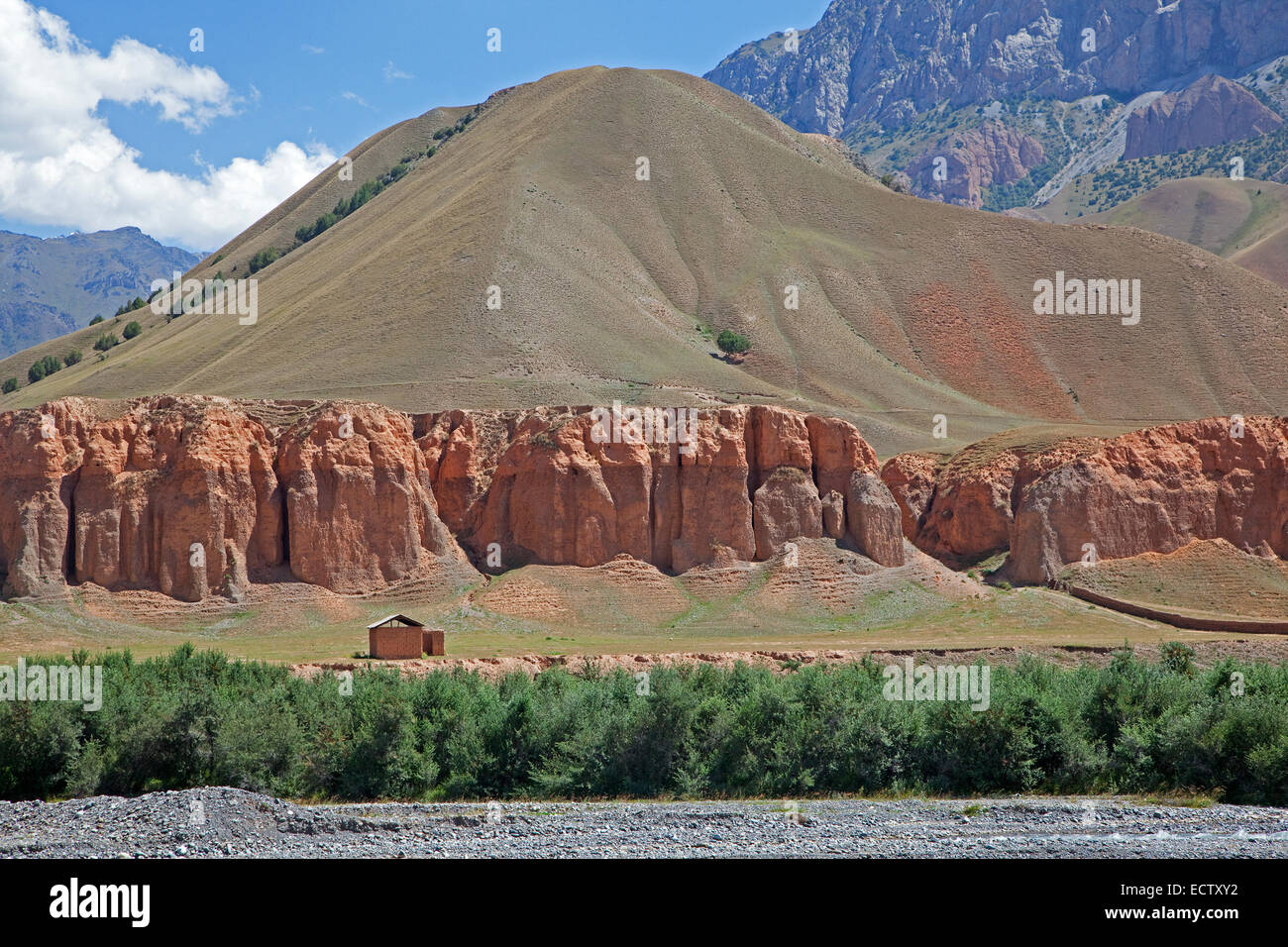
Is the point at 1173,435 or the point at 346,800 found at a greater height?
the point at 1173,435

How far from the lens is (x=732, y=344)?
115312mm

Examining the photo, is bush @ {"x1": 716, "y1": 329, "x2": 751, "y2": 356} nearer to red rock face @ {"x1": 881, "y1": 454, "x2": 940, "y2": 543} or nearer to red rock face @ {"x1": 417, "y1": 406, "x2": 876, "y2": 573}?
red rock face @ {"x1": 881, "y1": 454, "x2": 940, "y2": 543}

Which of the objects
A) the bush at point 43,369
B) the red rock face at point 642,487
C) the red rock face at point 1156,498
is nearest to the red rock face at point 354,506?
the red rock face at point 642,487

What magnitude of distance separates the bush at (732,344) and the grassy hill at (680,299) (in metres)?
1.64

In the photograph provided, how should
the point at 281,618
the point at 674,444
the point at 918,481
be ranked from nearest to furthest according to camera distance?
the point at 281,618 < the point at 674,444 < the point at 918,481

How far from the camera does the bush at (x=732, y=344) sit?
4537 inches

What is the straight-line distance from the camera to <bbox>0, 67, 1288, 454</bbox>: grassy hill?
3674 inches

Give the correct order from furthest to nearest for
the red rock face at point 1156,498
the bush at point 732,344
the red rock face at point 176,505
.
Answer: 1. the bush at point 732,344
2. the red rock face at point 1156,498
3. the red rock face at point 176,505

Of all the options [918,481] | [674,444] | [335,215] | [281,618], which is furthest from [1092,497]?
[335,215]

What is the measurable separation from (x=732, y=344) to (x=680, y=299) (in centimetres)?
1052

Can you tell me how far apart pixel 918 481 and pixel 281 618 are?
1467 inches

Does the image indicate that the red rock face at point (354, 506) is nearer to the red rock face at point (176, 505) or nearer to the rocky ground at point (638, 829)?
the red rock face at point (176, 505)

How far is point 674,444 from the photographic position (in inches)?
2464
